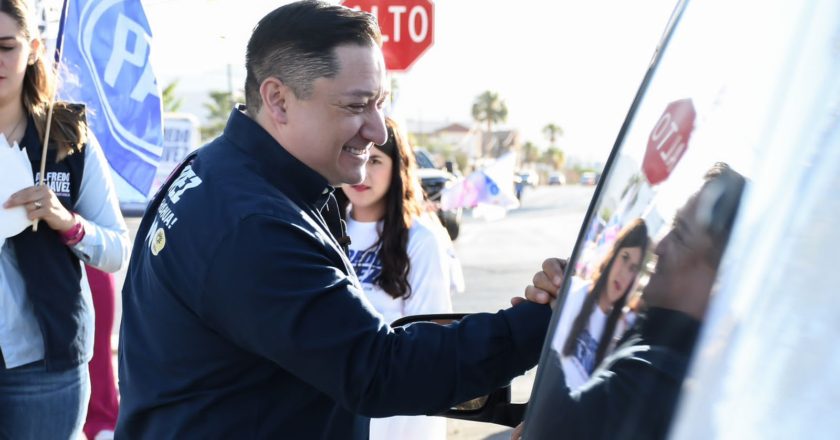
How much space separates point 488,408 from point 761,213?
49.7 inches

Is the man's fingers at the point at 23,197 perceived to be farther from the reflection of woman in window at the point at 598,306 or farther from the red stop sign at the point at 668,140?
the red stop sign at the point at 668,140

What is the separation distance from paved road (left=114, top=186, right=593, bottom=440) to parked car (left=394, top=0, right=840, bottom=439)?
4.35 m

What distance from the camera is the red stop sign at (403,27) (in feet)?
21.4

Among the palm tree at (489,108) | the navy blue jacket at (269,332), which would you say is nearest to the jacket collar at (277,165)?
the navy blue jacket at (269,332)

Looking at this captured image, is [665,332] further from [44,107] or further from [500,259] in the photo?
[500,259]

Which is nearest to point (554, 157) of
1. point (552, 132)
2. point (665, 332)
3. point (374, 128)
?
point (552, 132)

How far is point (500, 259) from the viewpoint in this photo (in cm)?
1520

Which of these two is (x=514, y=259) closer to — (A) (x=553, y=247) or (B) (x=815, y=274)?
(A) (x=553, y=247)

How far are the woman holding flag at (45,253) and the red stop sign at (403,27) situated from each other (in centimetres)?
372

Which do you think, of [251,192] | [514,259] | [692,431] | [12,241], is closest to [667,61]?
[692,431]

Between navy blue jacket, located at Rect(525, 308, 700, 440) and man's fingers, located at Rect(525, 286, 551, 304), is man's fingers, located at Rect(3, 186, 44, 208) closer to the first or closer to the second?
man's fingers, located at Rect(525, 286, 551, 304)

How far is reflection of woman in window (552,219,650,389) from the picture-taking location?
4.00 feet

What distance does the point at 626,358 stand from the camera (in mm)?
1184

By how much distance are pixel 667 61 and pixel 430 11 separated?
5.55 meters
